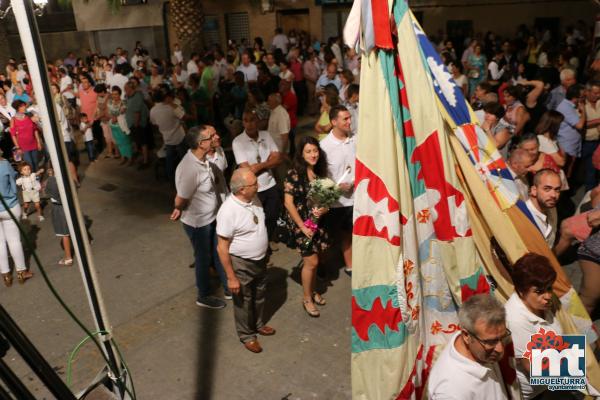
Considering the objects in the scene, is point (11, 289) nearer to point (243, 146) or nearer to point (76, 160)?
point (243, 146)

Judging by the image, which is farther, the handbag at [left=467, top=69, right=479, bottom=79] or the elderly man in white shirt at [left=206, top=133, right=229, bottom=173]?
the handbag at [left=467, top=69, right=479, bottom=79]

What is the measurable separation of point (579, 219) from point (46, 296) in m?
5.55

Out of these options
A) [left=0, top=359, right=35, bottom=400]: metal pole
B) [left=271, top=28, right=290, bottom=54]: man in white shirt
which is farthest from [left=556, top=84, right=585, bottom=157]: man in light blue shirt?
[left=271, top=28, right=290, bottom=54]: man in white shirt

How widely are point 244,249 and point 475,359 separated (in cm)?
228

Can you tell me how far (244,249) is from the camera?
180 inches

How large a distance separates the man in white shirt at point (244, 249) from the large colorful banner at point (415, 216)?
1389 millimetres

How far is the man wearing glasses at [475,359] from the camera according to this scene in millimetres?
2734

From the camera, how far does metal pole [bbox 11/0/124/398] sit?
2066mm

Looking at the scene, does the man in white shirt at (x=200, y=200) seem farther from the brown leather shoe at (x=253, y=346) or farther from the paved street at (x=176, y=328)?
the brown leather shoe at (x=253, y=346)

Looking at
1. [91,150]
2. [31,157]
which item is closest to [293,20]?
[91,150]

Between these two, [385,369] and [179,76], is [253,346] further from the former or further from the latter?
[179,76]

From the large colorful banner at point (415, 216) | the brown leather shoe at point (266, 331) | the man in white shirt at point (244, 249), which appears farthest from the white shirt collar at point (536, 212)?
the brown leather shoe at point (266, 331)

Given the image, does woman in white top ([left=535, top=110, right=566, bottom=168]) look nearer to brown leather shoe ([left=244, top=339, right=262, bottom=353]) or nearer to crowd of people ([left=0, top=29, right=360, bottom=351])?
crowd of people ([left=0, top=29, right=360, bottom=351])

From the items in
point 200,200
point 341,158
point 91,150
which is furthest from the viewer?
point 91,150
